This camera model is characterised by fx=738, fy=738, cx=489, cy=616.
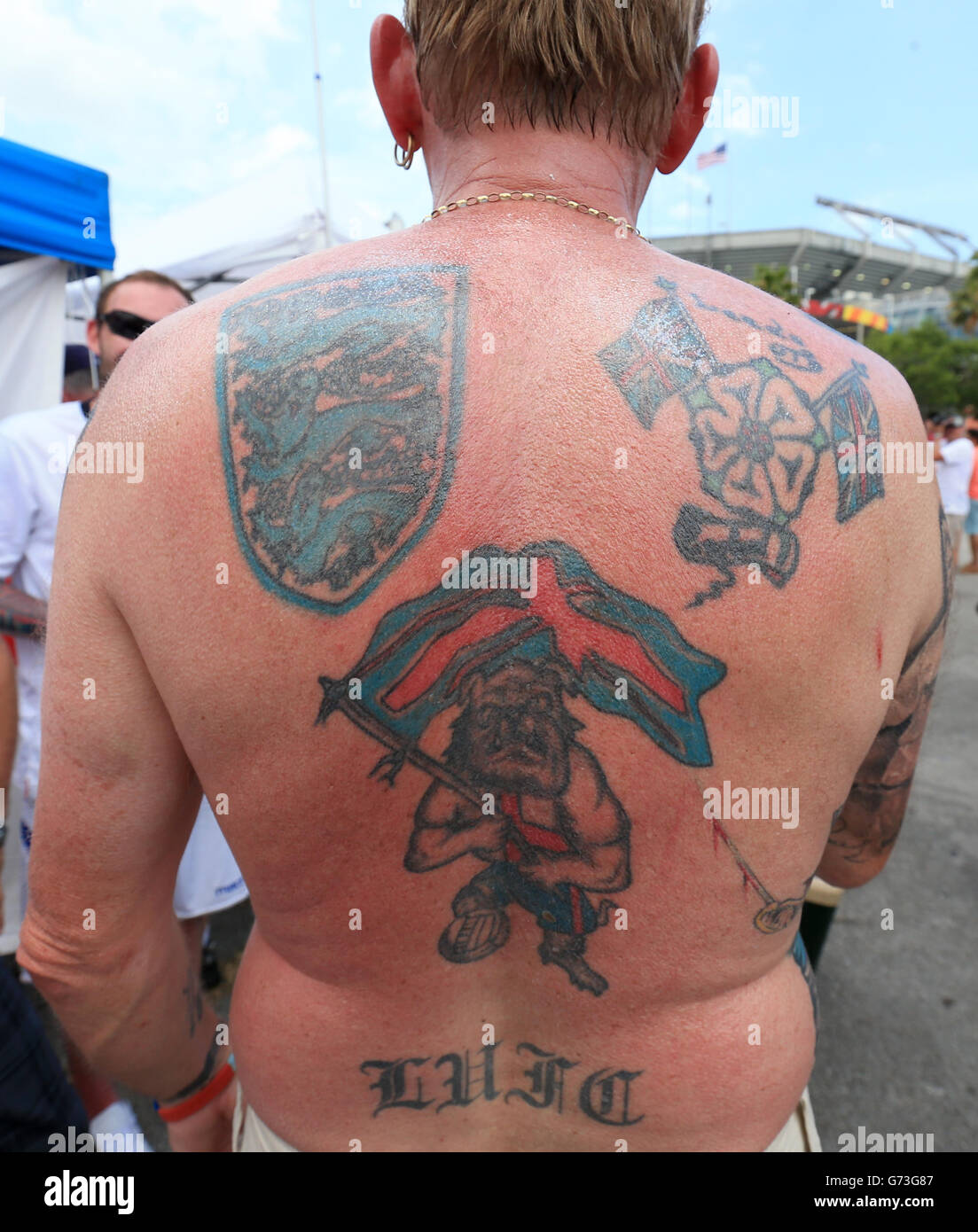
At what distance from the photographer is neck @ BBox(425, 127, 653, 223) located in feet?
3.56

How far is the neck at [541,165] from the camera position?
3.56ft

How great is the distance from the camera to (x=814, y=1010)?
127 cm

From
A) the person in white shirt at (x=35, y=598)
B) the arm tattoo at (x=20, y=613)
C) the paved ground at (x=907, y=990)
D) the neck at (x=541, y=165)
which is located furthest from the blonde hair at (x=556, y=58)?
the paved ground at (x=907, y=990)

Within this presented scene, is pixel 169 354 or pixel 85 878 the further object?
pixel 85 878

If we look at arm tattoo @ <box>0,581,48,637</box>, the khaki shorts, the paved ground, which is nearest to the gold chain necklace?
the khaki shorts

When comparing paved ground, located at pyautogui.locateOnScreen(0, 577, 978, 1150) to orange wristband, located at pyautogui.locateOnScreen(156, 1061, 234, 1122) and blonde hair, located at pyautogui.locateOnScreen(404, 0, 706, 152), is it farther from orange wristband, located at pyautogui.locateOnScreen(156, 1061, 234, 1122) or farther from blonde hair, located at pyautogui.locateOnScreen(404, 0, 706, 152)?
blonde hair, located at pyautogui.locateOnScreen(404, 0, 706, 152)

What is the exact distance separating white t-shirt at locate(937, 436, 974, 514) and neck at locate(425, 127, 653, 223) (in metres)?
9.29

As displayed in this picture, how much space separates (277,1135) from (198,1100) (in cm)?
68

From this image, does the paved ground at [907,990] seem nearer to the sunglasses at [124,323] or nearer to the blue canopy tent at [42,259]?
the sunglasses at [124,323]

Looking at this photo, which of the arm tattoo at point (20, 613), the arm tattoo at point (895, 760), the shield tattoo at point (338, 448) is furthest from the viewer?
the arm tattoo at point (20, 613)

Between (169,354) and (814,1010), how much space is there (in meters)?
1.46

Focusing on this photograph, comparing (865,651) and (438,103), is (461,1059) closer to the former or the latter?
(865,651)

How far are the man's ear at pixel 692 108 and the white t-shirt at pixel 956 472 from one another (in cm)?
909
